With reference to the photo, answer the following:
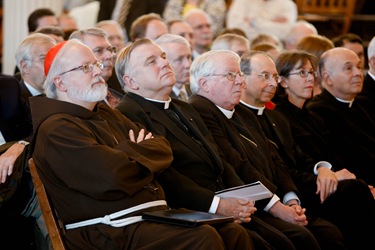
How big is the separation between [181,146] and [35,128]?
3.04 feet

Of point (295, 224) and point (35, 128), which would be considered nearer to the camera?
point (35, 128)

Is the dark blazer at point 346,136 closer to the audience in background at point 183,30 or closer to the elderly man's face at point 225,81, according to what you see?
the elderly man's face at point 225,81

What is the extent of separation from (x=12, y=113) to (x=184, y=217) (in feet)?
4.93

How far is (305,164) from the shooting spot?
5578 mm

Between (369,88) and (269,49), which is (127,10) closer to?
(269,49)

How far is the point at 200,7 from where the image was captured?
9.86m

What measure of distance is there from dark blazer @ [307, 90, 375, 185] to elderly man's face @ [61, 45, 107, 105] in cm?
221

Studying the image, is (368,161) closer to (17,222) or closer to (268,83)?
(268,83)

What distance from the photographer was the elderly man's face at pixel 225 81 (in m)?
5.05

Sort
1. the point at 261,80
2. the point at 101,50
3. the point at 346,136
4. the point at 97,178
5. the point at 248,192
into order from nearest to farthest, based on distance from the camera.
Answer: the point at 97,178 < the point at 248,192 < the point at 261,80 < the point at 101,50 < the point at 346,136

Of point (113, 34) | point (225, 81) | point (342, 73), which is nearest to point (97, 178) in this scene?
point (225, 81)

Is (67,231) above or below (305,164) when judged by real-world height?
above

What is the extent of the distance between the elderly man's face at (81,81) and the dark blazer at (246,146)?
2.94 feet

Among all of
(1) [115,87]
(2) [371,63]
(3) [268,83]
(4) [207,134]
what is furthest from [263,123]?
(2) [371,63]
